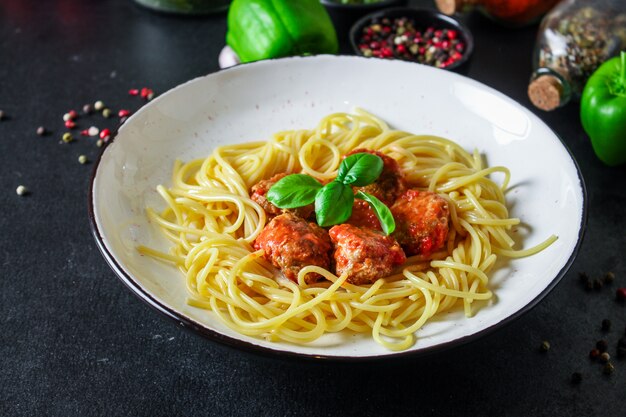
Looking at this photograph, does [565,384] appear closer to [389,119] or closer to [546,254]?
[546,254]

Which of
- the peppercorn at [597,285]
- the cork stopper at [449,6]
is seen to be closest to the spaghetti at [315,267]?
the peppercorn at [597,285]

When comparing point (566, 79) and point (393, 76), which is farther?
point (566, 79)

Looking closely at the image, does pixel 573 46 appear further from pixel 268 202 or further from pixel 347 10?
pixel 268 202

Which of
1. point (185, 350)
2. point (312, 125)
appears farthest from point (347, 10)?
point (185, 350)

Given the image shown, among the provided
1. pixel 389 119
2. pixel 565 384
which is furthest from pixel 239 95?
pixel 565 384

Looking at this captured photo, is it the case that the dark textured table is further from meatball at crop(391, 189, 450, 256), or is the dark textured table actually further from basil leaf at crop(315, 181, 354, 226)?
basil leaf at crop(315, 181, 354, 226)

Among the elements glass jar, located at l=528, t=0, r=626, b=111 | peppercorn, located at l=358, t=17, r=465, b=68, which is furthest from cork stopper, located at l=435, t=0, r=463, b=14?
glass jar, located at l=528, t=0, r=626, b=111
